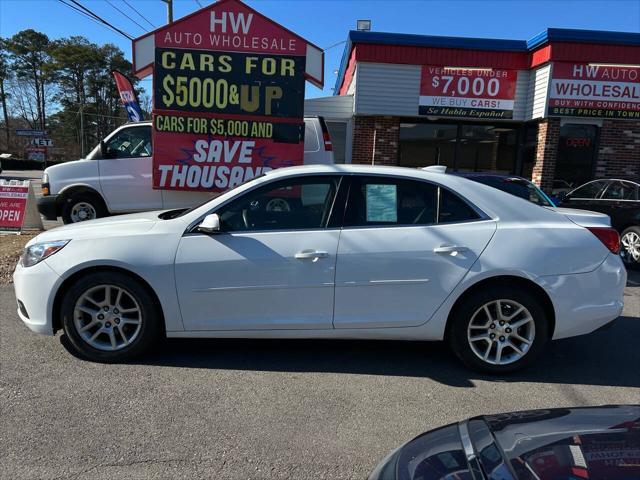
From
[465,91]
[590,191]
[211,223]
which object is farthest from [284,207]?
[465,91]

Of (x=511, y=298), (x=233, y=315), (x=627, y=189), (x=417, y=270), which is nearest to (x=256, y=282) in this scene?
(x=233, y=315)

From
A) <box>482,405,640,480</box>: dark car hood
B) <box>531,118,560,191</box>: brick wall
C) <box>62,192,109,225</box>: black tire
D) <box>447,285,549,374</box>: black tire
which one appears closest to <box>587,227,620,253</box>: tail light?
<box>447,285,549,374</box>: black tire

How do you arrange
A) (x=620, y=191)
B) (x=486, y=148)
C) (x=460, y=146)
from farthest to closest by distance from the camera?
1. (x=486, y=148)
2. (x=460, y=146)
3. (x=620, y=191)

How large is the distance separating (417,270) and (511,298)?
76 cm

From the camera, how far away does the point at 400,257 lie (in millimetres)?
3746

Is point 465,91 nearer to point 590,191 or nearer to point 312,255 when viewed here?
point 590,191

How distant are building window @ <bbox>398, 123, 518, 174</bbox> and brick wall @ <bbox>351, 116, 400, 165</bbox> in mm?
558

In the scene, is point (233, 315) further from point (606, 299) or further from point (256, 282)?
point (606, 299)

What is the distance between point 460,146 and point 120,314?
42.8 feet

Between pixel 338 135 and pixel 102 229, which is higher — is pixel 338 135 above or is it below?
above

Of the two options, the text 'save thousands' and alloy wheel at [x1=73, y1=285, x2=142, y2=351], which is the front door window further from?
the text 'save thousands'

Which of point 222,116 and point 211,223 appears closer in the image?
point 211,223

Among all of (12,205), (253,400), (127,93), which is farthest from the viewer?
(127,93)

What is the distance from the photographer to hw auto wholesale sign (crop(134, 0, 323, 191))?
8.22m
